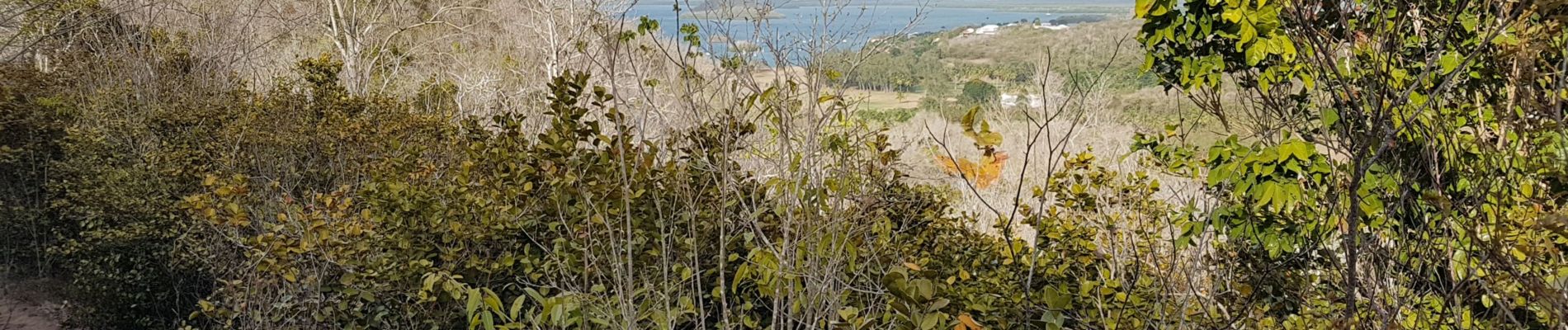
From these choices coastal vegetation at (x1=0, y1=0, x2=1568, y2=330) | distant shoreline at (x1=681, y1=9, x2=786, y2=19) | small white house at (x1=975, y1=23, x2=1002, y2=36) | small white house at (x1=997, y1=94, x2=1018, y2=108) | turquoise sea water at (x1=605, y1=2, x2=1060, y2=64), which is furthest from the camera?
small white house at (x1=975, y1=23, x2=1002, y2=36)

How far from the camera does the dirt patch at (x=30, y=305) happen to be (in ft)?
22.4

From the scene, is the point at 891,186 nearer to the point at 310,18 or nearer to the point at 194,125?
the point at 194,125

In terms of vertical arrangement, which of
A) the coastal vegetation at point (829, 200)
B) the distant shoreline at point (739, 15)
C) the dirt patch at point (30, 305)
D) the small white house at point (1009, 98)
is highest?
the distant shoreline at point (739, 15)

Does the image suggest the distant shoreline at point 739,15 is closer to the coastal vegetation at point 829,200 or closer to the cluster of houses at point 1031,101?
the coastal vegetation at point 829,200

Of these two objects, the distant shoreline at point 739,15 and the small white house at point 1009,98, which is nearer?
the distant shoreline at point 739,15

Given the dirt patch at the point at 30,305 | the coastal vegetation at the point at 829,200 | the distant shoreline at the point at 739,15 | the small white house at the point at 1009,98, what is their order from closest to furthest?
1. the coastal vegetation at the point at 829,200
2. the distant shoreline at the point at 739,15
3. the dirt patch at the point at 30,305
4. the small white house at the point at 1009,98

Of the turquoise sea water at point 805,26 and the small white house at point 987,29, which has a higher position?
the turquoise sea water at point 805,26

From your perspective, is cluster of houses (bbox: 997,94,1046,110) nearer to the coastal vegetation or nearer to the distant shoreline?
the coastal vegetation

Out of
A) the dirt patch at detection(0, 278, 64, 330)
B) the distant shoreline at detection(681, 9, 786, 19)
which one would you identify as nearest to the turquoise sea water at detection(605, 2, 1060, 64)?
the distant shoreline at detection(681, 9, 786, 19)

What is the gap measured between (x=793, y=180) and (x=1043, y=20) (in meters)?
15.6

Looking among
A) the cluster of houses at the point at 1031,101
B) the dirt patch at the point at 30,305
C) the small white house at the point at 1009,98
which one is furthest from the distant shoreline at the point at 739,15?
the dirt patch at the point at 30,305

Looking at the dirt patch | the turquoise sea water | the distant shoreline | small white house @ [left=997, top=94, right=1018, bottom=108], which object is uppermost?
the distant shoreline

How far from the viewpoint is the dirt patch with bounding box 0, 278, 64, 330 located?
6.81 meters

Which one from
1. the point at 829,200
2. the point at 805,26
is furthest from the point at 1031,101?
the point at 829,200
